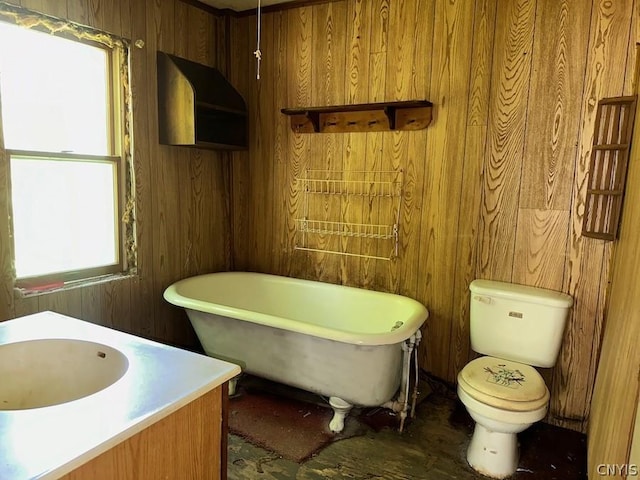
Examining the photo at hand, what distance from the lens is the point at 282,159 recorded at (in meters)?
3.23

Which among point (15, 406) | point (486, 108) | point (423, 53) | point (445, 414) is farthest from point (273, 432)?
point (423, 53)

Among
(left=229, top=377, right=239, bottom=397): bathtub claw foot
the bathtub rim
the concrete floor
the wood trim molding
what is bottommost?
the concrete floor

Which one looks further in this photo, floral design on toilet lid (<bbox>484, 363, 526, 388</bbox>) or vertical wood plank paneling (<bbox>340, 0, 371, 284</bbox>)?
vertical wood plank paneling (<bbox>340, 0, 371, 284</bbox>)

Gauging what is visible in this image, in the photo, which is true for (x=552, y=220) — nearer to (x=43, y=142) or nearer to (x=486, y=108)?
(x=486, y=108)

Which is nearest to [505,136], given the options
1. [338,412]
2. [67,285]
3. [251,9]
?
[338,412]

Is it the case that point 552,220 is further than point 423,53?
No

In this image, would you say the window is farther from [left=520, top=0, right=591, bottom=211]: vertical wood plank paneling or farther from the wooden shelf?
[left=520, top=0, right=591, bottom=211]: vertical wood plank paneling

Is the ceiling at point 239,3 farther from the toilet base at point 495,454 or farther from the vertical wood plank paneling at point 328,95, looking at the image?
the toilet base at point 495,454

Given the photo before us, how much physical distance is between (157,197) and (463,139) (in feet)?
6.22

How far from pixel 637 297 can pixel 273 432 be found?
5.69ft

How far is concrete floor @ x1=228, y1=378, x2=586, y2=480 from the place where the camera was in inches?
80.9

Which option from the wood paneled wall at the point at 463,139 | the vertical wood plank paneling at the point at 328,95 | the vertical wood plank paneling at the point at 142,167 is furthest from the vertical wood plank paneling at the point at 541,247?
the vertical wood plank paneling at the point at 142,167

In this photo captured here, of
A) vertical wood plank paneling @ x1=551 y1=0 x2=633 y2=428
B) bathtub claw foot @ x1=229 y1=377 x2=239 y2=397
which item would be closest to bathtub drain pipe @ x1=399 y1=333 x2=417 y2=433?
vertical wood plank paneling @ x1=551 y1=0 x2=633 y2=428

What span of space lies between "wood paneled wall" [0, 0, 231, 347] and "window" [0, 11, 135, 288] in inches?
3.4
